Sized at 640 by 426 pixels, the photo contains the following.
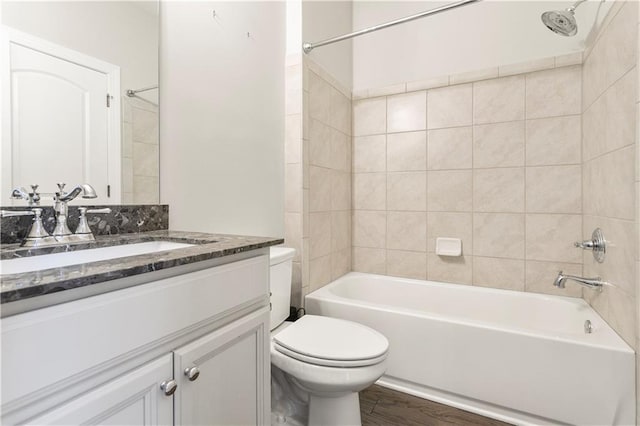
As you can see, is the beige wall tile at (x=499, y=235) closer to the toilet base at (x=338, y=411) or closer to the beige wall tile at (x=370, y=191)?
the beige wall tile at (x=370, y=191)

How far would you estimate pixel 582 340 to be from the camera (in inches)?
53.9

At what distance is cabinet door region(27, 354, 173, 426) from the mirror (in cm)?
69

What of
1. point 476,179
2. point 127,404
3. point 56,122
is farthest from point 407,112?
point 127,404

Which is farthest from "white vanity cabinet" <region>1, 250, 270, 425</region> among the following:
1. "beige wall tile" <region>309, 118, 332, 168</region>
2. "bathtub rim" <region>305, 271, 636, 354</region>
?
"beige wall tile" <region>309, 118, 332, 168</region>

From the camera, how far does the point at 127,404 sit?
2.22ft

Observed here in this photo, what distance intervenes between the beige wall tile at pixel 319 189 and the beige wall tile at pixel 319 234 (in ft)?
0.16

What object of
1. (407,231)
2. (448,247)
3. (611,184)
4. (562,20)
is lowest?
(448,247)

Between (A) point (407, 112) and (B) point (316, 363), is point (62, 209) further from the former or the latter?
(A) point (407, 112)

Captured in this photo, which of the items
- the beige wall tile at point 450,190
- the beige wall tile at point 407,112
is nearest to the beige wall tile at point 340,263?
the beige wall tile at point 450,190

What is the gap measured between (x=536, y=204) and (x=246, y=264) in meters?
1.88

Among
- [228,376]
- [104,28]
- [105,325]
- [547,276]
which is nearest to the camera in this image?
[105,325]

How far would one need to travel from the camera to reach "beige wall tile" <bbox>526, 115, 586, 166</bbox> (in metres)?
1.93

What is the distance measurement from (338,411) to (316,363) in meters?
0.27

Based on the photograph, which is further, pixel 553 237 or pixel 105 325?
pixel 553 237
